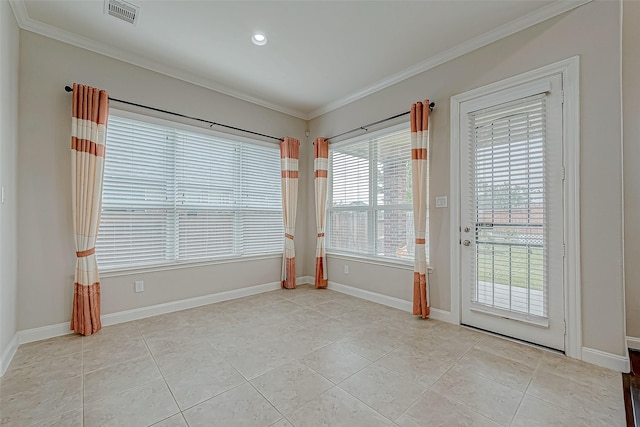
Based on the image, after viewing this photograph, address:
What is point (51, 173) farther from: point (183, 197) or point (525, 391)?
point (525, 391)

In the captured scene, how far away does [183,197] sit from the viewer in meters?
3.55

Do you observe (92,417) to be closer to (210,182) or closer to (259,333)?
(259,333)

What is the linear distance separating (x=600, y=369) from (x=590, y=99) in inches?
80.8

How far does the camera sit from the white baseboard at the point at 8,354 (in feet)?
6.81

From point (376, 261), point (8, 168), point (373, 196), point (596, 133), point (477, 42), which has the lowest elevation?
point (376, 261)

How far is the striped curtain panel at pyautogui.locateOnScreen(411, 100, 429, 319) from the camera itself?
313 cm

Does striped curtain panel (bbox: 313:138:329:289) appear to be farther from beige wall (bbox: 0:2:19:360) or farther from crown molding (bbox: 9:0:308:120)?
beige wall (bbox: 0:2:19:360)

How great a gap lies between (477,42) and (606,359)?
9.63 ft

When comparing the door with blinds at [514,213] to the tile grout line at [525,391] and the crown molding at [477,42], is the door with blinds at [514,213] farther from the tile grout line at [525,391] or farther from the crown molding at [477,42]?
the crown molding at [477,42]

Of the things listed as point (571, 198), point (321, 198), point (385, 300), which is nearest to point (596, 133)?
point (571, 198)

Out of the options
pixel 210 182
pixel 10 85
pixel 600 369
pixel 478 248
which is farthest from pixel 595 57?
pixel 10 85

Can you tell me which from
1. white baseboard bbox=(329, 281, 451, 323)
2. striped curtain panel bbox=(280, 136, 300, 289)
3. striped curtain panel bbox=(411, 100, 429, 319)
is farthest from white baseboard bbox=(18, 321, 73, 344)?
striped curtain panel bbox=(411, 100, 429, 319)

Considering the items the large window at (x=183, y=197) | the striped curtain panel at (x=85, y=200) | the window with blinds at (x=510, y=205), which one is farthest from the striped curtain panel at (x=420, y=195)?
the striped curtain panel at (x=85, y=200)

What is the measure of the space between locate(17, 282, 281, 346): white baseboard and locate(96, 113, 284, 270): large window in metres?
0.50
